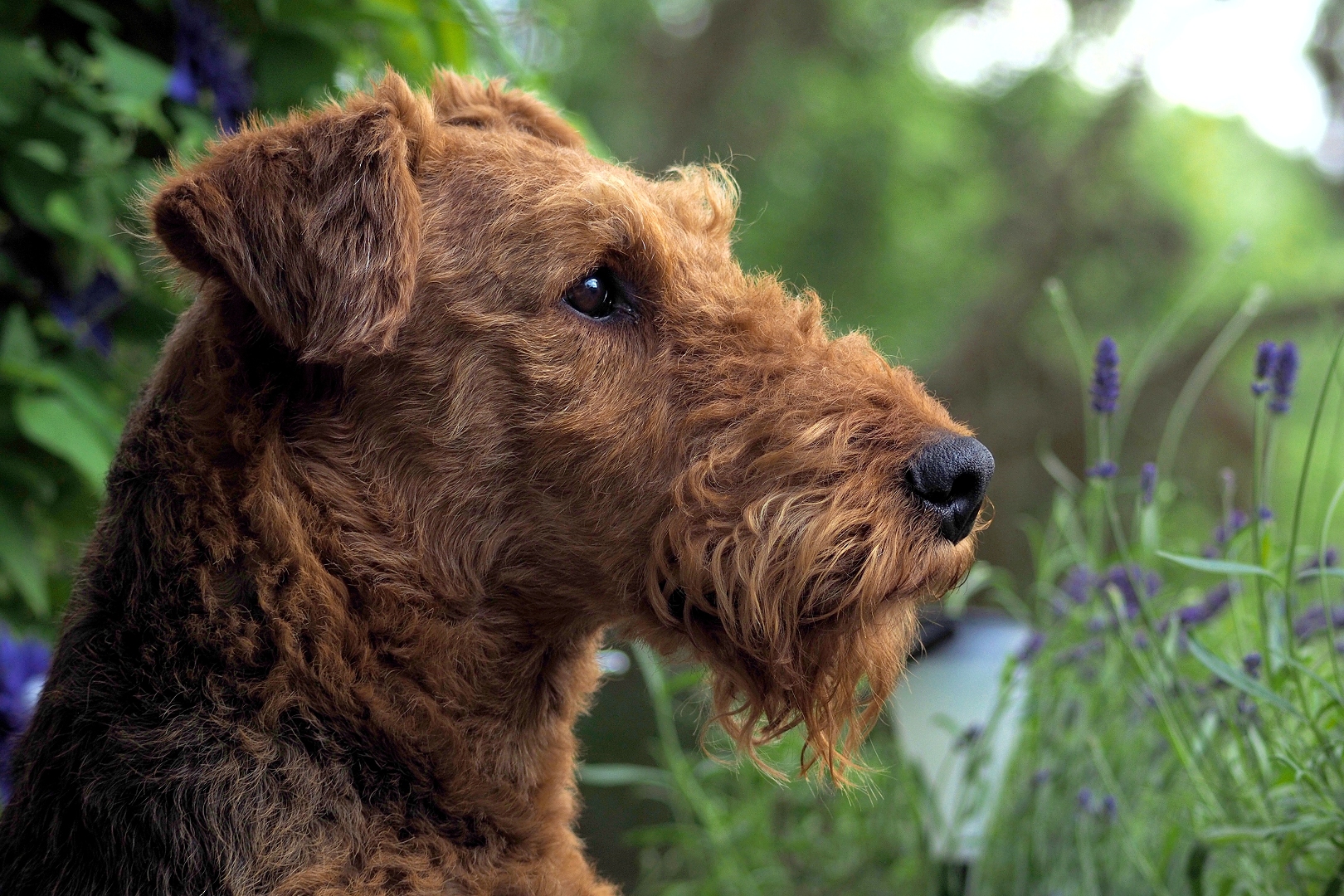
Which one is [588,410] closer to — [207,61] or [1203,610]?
[1203,610]

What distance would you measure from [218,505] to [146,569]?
0.48ft

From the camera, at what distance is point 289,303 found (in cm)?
167

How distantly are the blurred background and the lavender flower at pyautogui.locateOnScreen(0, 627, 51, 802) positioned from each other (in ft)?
0.40

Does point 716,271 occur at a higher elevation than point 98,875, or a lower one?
higher

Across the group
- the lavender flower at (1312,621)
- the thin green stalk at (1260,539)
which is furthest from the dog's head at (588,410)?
the lavender flower at (1312,621)

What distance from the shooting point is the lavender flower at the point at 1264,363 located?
208cm

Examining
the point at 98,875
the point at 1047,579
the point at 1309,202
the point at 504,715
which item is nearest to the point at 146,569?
the point at 98,875

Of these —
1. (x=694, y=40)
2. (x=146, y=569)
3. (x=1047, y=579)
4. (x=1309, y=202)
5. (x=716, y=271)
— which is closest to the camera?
(x=146, y=569)

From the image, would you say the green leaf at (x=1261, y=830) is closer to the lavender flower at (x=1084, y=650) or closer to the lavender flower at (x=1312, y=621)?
the lavender flower at (x=1312, y=621)

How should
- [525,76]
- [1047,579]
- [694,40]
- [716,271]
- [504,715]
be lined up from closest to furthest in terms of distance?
[504,715] < [716,271] < [1047,579] < [525,76] < [694,40]

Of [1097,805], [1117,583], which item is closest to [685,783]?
[1097,805]

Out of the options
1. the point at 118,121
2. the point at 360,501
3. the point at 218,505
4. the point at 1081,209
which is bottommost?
the point at 218,505

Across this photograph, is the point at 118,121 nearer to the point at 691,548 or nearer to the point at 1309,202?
the point at 691,548

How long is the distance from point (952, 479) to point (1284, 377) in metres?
0.91
